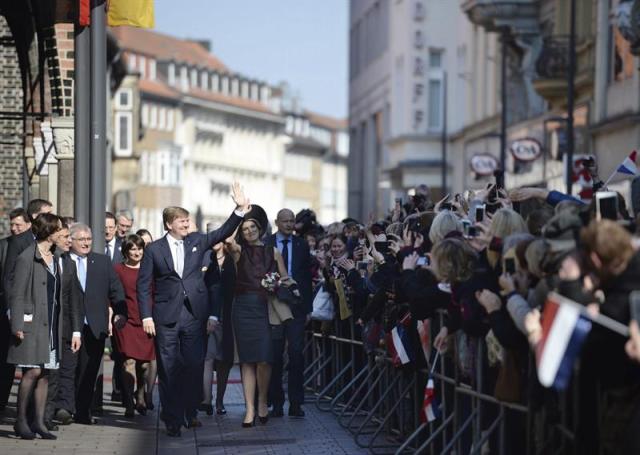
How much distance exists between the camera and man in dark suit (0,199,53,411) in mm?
16891

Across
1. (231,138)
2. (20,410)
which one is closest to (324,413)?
(20,410)

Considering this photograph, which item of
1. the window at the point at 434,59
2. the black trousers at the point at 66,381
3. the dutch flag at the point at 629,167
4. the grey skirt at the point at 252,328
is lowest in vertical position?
the black trousers at the point at 66,381

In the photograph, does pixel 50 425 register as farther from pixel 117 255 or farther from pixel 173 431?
pixel 117 255

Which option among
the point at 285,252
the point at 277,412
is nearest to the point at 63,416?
the point at 277,412

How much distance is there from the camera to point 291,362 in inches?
712

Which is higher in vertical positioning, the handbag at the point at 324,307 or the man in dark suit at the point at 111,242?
the man in dark suit at the point at 111,242

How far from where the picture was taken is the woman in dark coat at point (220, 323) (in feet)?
57.3

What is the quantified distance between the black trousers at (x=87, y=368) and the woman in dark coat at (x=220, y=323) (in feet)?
3.61

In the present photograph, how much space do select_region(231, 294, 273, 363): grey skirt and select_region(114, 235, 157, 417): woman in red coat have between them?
1.06m

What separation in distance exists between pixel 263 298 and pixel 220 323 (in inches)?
31.2

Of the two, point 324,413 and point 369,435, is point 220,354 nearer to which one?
point 324,413

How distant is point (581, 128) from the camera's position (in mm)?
44125

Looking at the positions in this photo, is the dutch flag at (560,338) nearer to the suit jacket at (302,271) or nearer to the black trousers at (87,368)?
the black trousers at (87,368)

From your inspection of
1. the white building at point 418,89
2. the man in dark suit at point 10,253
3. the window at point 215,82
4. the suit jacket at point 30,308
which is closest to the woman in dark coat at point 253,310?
the man in dark suit at point 10,253
